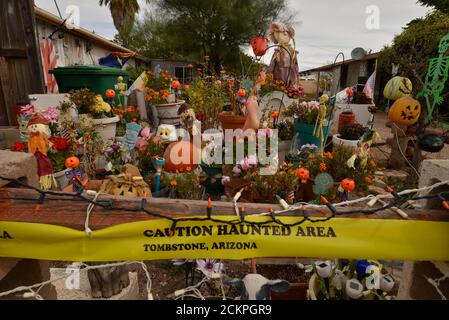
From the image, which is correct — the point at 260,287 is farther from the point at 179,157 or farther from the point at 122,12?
the point at 122,12

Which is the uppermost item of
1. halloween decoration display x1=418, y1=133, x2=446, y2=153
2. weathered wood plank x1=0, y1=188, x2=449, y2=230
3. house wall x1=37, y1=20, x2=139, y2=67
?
house wall x1=37, y1=20, x2=139, y2=67

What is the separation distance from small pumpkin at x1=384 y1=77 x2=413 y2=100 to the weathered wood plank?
3.71 meters

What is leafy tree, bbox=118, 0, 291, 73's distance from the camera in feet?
59.9

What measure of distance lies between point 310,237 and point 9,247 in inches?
38.5

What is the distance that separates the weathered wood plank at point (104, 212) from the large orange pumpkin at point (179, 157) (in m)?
2.30

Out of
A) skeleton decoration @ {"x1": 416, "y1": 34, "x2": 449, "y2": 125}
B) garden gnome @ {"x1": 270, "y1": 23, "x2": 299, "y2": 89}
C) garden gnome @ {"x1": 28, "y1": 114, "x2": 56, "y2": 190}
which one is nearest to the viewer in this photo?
garden gnome @ {"x1": 28, "y1": 114, "x2": 56, "y2": 190}

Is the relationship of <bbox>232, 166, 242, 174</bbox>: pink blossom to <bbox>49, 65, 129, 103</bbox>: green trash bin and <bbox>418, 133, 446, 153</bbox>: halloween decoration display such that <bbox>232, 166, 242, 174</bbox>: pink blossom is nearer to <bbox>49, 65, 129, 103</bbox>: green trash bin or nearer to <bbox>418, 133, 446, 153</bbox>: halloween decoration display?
<bbox>418, 133, 446, 153</bbox>: halloween decoration display

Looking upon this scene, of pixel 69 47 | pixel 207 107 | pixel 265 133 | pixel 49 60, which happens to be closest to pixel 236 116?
pixel 265 133

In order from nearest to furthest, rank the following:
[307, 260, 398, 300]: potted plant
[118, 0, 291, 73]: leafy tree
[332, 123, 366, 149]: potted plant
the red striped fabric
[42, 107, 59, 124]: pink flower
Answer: [307, 260, 398, 300]: potted plant
[42, 107, 59, 124]: pink flower
[332, 123, 366, 149]: potted plant
the red striped fabric
[118, 0, 291, 73]: leafy tree

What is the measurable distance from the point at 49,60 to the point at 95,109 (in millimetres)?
3947

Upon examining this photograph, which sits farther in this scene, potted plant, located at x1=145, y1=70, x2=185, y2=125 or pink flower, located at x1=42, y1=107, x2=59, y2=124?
potted plant, located at x1=145, y1=70, x2=185, y2=125

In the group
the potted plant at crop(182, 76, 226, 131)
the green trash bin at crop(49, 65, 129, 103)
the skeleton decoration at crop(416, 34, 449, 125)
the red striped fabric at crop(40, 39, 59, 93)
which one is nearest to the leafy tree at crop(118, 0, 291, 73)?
the red striped fabric at crop(40, 39, 59, 93)

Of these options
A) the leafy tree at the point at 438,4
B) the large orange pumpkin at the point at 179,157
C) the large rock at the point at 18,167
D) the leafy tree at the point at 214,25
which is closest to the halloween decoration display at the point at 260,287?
the large rock at the point at 18,167
